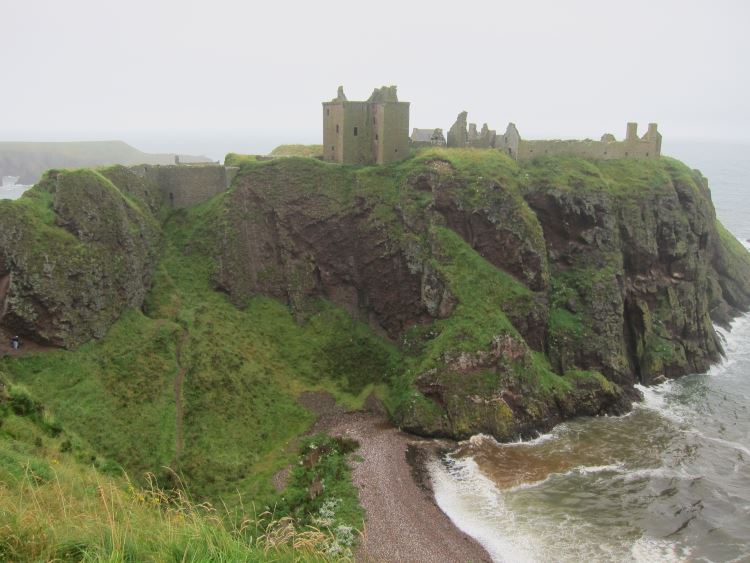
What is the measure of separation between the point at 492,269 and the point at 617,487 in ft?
69.2

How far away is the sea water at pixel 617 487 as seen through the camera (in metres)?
32.0

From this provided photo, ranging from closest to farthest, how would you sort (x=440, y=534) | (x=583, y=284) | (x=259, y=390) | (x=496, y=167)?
1. (x=440, y=534)
2. (x=259, y=390)
3. (x=583, y=284)
4. (x=496, y=167)

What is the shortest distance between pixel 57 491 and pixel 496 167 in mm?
51152

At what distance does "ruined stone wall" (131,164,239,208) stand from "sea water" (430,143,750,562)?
32.2m

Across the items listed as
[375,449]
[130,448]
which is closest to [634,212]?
[375,449]

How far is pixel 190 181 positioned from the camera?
56188mm

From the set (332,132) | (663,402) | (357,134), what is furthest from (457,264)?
(663,402)

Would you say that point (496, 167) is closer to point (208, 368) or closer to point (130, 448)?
point (208, 368)

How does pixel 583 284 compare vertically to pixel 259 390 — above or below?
above

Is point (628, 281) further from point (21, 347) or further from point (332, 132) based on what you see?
point (21, 347)

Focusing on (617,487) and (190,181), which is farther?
(190,181)

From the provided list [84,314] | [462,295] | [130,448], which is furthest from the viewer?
[462,295]

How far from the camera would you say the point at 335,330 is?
52.7 m

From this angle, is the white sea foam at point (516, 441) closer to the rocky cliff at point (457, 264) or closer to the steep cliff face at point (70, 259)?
the rocky cliff at point (457, 264)
